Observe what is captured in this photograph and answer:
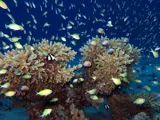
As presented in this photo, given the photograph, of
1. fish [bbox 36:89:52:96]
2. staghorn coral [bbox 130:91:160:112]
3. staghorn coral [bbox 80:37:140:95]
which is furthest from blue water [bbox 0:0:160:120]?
fish [bbox 36:89:52:96]

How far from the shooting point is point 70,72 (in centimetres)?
637

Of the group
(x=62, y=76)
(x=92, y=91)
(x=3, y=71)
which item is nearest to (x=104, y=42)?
(x=92, y=91)

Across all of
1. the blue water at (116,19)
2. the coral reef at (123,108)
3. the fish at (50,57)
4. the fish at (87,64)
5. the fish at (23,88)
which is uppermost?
the blue water at (116,19)

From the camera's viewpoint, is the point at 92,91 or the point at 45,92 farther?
the point at 92,91

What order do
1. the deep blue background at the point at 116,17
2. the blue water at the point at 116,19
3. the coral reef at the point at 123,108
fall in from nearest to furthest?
the coral reef at the point at 123,108 → the blue water at the point at 116,19 → the deep blue background at the point at 116,17

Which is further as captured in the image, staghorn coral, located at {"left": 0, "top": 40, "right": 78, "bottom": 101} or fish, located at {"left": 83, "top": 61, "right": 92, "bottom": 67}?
fish, located at {"left": 83, "top": 61, "right": 92, "bottom": 67}

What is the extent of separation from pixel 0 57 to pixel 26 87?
1.46 metres

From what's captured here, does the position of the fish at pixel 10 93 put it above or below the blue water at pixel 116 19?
below

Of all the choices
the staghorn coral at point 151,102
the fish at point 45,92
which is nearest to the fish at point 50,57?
the fish at point 45,92

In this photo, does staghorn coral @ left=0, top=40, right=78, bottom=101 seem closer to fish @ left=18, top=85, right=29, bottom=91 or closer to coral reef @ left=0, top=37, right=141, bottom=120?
coral reef @ left=0, top=37, right=141, bottom=120

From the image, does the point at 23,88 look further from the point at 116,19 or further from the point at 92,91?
the point at 116,19

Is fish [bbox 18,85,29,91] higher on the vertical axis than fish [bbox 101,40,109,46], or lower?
lower

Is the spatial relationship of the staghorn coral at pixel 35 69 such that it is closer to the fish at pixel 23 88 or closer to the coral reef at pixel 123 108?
the fish at pixel 23 88

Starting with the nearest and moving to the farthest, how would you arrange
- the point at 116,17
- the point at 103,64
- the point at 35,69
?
the point at 35,69 < the point at 103,64 < the point at 116,17
